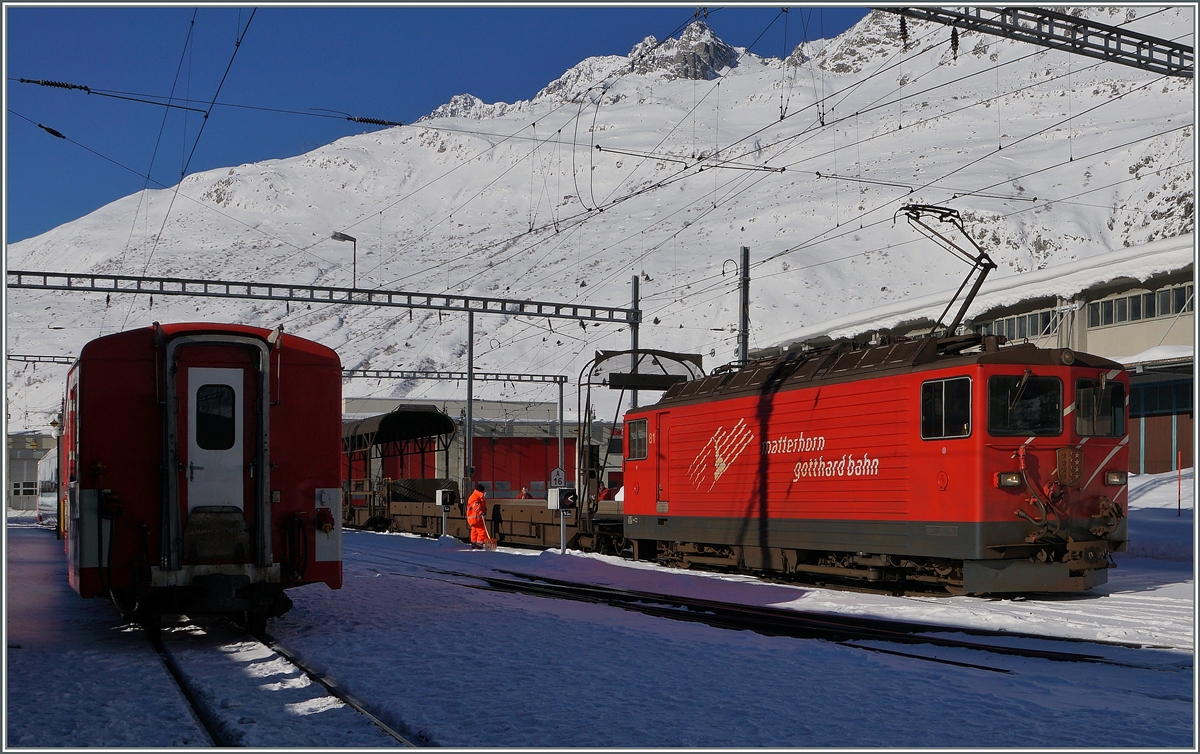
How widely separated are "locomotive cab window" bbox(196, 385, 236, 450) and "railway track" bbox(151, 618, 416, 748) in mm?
1923

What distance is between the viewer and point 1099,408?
14.5m

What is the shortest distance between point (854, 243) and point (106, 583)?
138775 mm

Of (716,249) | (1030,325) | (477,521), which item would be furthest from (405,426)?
(716,249)

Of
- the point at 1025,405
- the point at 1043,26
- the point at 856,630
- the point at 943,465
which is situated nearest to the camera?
the point at 856,630

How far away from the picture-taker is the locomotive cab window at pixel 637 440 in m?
21.8

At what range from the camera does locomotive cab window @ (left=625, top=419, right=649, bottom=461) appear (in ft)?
71.6

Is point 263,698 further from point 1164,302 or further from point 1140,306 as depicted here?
point 1140,306

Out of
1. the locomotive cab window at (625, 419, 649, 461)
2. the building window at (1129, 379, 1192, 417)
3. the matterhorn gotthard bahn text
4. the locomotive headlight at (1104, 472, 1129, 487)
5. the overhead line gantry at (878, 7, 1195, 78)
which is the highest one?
the matterhorn gotthard bahn text

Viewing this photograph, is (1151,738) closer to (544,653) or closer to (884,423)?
(544,653)

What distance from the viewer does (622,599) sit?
578 inches

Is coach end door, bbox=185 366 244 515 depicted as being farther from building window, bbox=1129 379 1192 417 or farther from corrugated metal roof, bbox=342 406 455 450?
building window, bbox=1129 379 1192 417

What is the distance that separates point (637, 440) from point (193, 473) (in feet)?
41.3

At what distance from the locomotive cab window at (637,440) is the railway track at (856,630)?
6.51 metres

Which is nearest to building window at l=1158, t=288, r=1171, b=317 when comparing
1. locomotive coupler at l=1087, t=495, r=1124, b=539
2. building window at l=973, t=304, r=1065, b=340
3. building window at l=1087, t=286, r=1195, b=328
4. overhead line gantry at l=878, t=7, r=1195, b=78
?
building window at l=1087, t=286, r=1195, b=328
